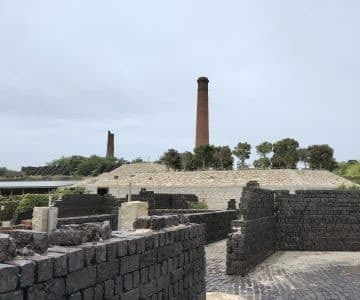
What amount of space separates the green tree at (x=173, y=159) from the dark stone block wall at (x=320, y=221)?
52550mm

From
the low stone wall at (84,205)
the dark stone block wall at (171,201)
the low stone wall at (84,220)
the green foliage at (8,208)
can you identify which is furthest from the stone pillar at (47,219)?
the dark stone block wall at (171,201)

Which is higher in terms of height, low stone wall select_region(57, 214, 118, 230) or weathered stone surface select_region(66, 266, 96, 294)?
low stone wall select_region(57, 214, 118, 230)

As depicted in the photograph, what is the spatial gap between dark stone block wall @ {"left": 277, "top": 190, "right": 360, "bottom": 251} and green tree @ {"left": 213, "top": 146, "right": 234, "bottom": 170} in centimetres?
4860

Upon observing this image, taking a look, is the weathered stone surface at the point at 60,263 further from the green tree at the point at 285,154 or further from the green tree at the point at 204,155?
the green tree at the point at 204,155

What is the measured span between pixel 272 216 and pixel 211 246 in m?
2.70

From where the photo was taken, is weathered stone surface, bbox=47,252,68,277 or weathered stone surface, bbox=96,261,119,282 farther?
weathered stone surface, bbox=96,261,119,282

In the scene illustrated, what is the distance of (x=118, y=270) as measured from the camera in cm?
608

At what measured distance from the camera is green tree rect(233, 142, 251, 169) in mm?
72125

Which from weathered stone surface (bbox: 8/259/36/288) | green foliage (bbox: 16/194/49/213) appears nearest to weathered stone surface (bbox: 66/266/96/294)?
weathered stone surface (bbox: 8/259/36/288)

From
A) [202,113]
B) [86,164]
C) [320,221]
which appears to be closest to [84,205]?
[320,221]

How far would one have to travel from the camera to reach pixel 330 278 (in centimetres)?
1391

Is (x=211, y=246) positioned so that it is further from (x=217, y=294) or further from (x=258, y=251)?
(x=217, y=294)

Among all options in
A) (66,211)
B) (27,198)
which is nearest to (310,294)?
(66,211)

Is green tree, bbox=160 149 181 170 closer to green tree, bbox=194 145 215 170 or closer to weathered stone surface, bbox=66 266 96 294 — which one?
green tree, bbox=194 145 215 170
